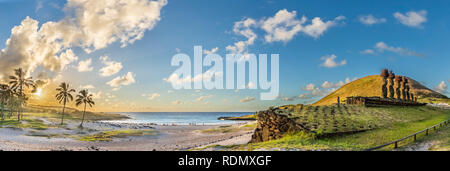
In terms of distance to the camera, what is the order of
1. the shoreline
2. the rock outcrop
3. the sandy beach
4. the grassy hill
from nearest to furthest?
the rock outcrop < the shoreline < the sandy beach < the grassy hill

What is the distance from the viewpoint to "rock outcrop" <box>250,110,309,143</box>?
20641 mm

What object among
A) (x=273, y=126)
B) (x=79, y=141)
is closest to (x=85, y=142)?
(x=79, y=141)

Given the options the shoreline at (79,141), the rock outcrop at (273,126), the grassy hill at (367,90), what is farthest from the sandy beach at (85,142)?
the grassy hill at (367,90)

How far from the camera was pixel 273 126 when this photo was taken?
73.9 feet

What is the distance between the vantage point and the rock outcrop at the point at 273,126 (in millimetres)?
20641

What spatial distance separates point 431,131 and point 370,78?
12336cm

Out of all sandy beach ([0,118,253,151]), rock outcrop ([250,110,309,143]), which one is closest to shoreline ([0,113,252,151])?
sandy beach ([0,118,253,151])

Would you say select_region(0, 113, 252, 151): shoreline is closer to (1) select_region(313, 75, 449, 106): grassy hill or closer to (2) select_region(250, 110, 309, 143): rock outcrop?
(2) select_region(250, 110, 309, 143): rock outcrop

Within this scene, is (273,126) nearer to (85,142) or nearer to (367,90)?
(85,142)
